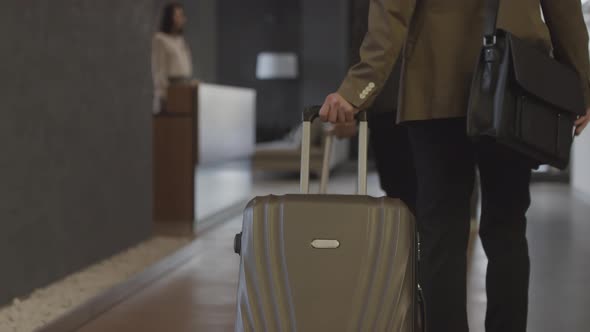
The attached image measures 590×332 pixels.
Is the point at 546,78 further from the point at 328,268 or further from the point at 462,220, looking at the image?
the point at 328,268

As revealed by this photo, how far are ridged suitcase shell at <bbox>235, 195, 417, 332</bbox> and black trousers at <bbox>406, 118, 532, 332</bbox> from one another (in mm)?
252

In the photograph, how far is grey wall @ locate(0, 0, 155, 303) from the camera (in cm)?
274

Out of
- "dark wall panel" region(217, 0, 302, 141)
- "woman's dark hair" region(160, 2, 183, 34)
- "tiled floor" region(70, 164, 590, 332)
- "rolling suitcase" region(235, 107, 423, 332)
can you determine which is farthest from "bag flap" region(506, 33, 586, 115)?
"dark wall panel" region(217, 0, 302, 141)

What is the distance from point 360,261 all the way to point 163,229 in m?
3.21

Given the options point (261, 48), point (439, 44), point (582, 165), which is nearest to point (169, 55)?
point (582, 165)

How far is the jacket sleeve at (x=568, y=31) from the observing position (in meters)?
1.71

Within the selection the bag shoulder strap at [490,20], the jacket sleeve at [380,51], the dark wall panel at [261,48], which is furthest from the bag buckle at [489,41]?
the dark wall panel at [261,48]

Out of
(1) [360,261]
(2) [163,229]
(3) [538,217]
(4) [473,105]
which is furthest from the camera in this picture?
(3) [538,217]

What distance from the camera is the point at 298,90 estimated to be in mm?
11273

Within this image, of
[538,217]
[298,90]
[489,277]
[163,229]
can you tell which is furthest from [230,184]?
[298,90]

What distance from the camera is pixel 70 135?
10.6 ft

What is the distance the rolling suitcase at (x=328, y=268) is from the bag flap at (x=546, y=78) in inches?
13.6

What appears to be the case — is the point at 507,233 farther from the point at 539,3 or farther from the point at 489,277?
the point at 539,3

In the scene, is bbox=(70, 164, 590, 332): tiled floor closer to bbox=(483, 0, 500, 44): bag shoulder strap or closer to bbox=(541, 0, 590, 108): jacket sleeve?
bbox=(541, 0, 590, 108): jacket sleeve
